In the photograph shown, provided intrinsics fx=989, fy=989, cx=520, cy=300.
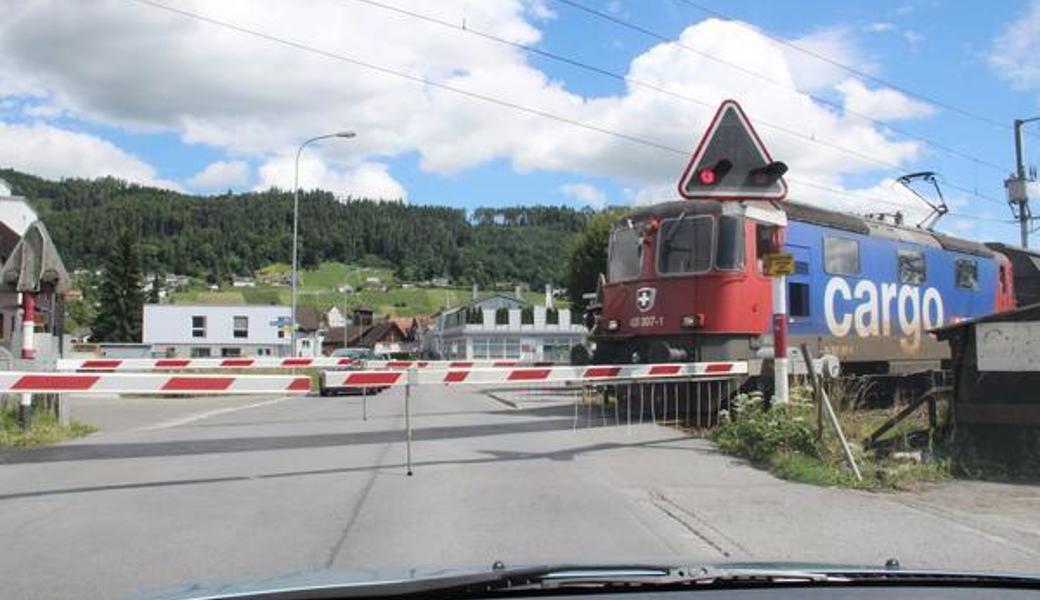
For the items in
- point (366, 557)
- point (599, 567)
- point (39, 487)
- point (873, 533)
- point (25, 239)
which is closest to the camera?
point (599, 567)

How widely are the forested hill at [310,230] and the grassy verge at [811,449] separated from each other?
119 metres

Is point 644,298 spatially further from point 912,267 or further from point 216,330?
point 216,330

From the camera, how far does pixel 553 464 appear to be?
11.5 meters

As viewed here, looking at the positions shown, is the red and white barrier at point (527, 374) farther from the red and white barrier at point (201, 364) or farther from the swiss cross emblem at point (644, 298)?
the red and white barrier at point (201, 364)

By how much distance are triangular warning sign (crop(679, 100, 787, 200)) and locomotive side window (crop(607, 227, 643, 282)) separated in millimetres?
4689

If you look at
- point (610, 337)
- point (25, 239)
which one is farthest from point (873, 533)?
point (25, 239)

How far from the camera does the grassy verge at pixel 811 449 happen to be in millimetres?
10102

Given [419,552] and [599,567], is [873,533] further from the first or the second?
[599,567]

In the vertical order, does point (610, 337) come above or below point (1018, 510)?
above

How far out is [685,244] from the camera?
1591cm

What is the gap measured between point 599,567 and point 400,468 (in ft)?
29.0

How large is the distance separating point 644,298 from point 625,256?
1038 millimetres

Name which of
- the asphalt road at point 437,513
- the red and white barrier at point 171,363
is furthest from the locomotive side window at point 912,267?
the red and white barrier at point 171,363

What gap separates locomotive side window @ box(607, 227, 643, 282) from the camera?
1667 cm
